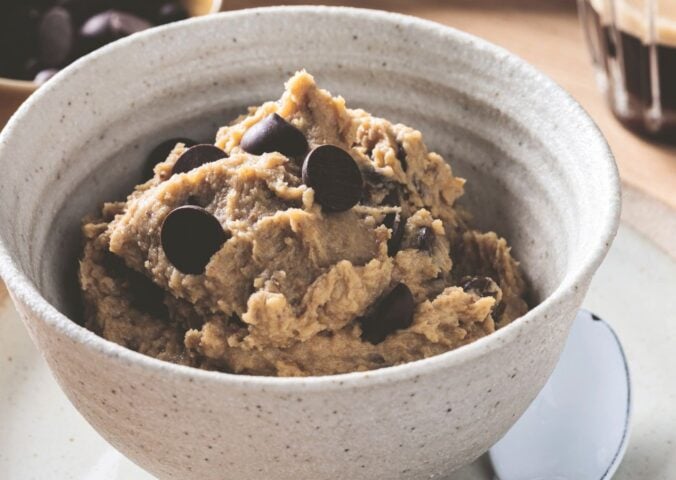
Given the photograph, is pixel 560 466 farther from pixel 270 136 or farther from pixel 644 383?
pixel 270 136

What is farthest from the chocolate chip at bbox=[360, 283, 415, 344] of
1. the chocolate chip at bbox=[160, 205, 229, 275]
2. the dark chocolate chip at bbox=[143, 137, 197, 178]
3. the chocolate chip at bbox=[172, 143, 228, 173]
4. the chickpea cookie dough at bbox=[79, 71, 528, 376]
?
the dark chocolate chip at bbox=[143, 137, 197, 178]

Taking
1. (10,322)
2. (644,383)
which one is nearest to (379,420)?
(644,383)

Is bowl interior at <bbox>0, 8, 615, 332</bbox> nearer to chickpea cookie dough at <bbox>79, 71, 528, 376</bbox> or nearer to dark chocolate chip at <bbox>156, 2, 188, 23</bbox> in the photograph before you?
chickpea cookie dough at <bbox>79, 71, 528, 376</bbox>

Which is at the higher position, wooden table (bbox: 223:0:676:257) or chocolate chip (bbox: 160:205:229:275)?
chocolate chip (bbox: 160:205:229:275)

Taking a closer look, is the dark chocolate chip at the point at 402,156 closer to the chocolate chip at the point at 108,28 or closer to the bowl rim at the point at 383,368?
the bowl rim at the point at 383,368

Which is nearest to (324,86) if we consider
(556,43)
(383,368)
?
(383,368)
